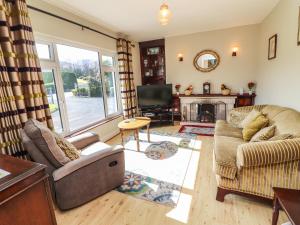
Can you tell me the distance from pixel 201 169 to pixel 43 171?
2.07 m

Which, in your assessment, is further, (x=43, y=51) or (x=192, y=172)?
(x=43, y=51)

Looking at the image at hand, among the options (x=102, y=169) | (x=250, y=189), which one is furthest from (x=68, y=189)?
(x=250, y=189)

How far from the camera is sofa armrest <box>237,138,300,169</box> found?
1484mm

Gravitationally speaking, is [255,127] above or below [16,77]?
below

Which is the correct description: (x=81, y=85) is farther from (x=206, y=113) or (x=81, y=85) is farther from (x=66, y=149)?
(x=206, y=113)

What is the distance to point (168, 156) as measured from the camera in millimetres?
2914

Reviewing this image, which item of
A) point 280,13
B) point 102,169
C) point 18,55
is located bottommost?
point 102,169

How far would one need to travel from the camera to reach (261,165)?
1.61 meters

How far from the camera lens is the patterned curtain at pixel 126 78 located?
423 centimetres

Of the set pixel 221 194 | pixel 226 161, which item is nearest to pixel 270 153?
pixel 226 161

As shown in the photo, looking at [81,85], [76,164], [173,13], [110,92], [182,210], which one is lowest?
[182,210]

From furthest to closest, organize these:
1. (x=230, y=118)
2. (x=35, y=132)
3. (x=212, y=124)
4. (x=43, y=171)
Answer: (x=212, y=124)
(x=230, y=118)
(x=35, y=132)
(x=43, y=171)

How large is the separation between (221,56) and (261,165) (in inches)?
143

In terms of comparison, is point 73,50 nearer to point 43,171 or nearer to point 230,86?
point 43,171
